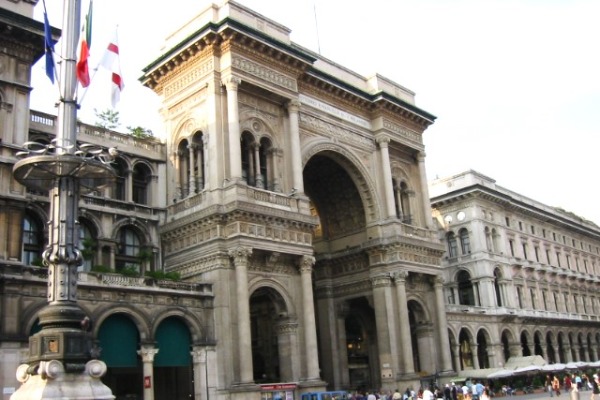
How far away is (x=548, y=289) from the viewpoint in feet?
237

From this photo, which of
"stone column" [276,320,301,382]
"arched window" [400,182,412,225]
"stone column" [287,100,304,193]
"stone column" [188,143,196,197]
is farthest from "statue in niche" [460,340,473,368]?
"stone column" [188,143,196,197]

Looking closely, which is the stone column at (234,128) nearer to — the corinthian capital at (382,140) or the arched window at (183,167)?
the arched window at (183,167)

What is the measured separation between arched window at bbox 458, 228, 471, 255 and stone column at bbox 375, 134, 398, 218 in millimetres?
20753

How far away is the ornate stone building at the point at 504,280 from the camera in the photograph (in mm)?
61219

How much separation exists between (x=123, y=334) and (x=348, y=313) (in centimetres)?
2044

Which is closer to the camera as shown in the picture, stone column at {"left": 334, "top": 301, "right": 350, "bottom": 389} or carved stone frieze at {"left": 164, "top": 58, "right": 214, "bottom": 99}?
carved stone frieze at {"left": 164, "top": 58, "right": 214, "bottom": 99}

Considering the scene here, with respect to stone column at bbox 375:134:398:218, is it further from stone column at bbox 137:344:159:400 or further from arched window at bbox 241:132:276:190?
stone column at bbox 137:344:159:400

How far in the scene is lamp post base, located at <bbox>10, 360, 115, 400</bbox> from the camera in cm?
1641

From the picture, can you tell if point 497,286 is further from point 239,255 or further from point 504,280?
point 239,255

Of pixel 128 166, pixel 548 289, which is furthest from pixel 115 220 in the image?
pixel 548 289

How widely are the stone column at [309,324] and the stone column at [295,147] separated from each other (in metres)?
4.36

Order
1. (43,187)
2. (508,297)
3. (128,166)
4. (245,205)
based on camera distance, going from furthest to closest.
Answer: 1. (508,297)
2. (128,166)
3. (245,205)
4. (43,187)

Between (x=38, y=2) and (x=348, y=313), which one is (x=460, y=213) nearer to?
(x=348, y=313)

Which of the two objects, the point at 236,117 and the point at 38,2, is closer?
the point at 38,2
